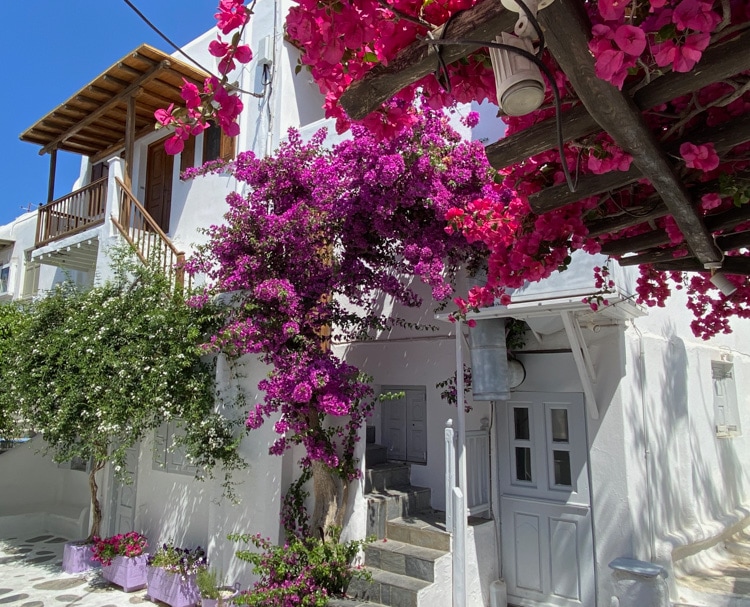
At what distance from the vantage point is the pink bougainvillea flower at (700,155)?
2029mm

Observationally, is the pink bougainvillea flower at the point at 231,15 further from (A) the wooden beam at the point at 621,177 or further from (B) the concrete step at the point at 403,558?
(B) the concrete step at the point at 403,558

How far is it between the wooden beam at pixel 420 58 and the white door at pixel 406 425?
6655 mm

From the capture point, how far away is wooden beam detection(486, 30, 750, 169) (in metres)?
1.64

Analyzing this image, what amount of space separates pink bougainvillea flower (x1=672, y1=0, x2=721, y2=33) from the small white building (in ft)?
12.9

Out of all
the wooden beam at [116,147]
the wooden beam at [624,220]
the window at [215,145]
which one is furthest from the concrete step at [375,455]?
the wooden beam at [116,147]

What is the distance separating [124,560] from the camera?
26.5ft

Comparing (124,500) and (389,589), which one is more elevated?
(124,500)

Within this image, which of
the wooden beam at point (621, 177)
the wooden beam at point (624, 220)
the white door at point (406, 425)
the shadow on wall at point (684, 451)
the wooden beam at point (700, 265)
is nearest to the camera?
the wooden beam at point (621, 177)

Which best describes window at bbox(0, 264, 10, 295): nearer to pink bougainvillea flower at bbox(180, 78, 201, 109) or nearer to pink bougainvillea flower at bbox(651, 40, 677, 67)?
pink bougainvillea flower at bbox(180, 78, 201, 109)

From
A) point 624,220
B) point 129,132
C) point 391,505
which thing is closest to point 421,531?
point 391,505

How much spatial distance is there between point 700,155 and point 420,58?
3.60ft

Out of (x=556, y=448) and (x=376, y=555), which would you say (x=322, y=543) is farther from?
(x=556, y=448)

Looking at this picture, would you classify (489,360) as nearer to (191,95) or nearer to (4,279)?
(191,95)

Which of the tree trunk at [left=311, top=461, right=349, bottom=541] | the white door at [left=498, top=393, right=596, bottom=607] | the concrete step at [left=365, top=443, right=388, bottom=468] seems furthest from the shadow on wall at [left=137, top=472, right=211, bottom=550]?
the white door at [left=498, top=393, right=596, bottom=607]
